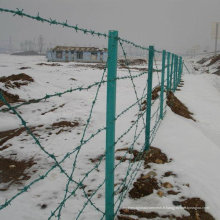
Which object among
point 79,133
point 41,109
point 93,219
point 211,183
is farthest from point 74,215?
point 41,109

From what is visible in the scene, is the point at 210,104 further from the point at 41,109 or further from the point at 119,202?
the point at 119,202

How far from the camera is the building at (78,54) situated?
5078cm

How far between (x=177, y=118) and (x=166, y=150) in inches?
79.6

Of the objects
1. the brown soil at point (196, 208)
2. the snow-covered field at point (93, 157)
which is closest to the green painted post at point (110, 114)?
the snow-covered field at point (93, 157)

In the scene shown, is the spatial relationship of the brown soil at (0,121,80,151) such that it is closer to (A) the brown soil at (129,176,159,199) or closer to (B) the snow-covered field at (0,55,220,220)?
(B) the snow-covered field at (0,55,220,220)

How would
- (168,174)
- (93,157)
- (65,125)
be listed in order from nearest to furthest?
(168,174)
(93,157)
(65,125)

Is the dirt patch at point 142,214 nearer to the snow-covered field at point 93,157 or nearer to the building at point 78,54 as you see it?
the snow-covered field at point 93,157

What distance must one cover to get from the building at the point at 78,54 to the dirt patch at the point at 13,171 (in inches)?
1822

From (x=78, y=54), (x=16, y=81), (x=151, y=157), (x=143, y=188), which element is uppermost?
(x=78, y=54)

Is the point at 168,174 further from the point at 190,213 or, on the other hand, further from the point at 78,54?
the point at 78,54

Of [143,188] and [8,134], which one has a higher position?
[143,188]

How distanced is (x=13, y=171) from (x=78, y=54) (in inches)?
1951

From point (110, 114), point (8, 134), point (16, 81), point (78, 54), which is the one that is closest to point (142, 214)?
point (110, 114)

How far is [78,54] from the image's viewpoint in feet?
170
